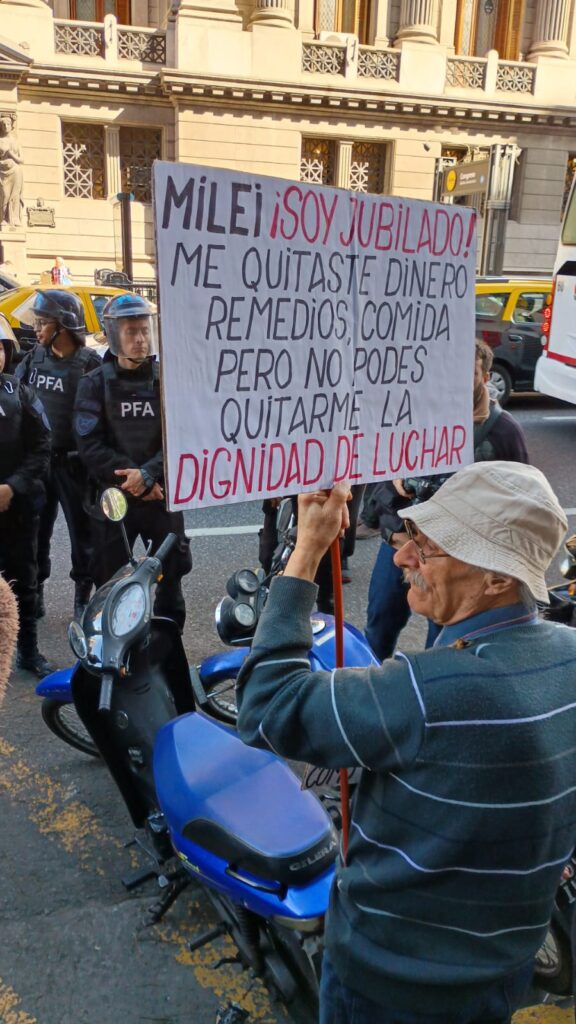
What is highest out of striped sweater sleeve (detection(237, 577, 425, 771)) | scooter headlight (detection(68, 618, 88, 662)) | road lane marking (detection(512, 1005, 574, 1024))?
striped sweater sleeve (detection(237, 577, 425, 771))

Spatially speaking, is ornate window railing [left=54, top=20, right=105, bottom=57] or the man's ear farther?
ornate window railing [left=54, top=20, right=105, bottom=57]

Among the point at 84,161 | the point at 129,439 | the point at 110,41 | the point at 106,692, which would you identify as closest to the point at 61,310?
the point at 129,439

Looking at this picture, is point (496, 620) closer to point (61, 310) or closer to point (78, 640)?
point (78, 640)

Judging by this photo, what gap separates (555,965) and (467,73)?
1066 inches

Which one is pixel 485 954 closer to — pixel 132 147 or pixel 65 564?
pixel 65 564

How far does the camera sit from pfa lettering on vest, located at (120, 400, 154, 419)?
393 centimetres

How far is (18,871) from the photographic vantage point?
264cm

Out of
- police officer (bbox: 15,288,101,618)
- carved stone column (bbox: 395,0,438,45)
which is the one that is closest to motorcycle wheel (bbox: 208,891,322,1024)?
police officer (bbox: 15,288,101,618)

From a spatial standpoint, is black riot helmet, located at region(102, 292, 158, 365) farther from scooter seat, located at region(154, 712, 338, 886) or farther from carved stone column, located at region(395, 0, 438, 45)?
carved stone column, located at region(395, 0, 438, 45)

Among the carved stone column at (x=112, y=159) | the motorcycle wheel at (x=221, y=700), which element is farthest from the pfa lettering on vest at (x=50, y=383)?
the carved stone column at (x=112, y=159)

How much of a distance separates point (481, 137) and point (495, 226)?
4429 millimetres

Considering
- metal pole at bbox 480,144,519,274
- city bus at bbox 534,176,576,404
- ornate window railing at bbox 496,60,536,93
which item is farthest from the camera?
ornate window railing at bbox 496,60,536,93

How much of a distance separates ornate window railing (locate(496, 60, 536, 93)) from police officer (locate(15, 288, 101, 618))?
80.2 feet

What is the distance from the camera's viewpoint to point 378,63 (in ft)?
77.0
